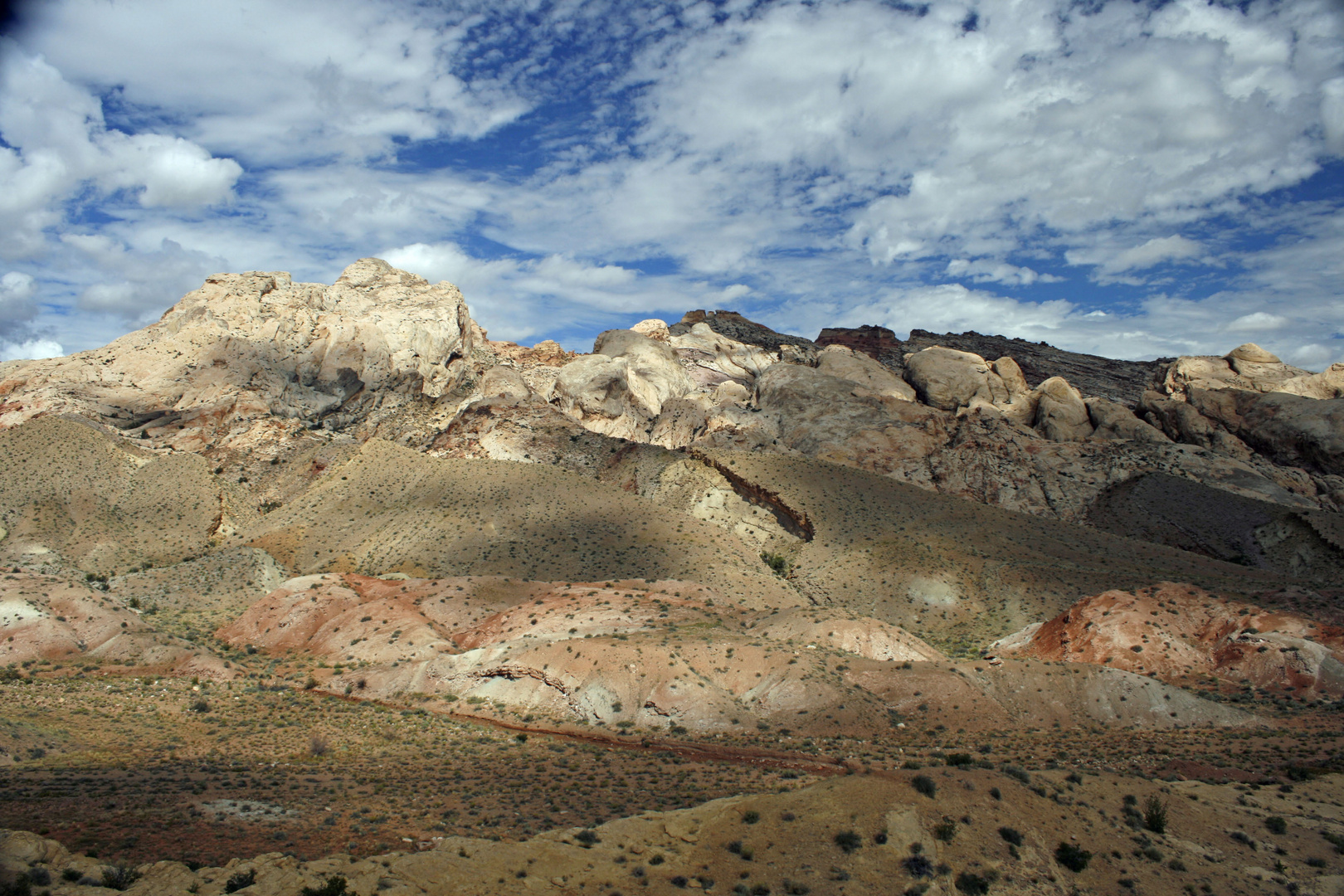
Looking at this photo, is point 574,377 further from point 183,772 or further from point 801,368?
point 183,772

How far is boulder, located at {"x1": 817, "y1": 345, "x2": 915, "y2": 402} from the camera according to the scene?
295 feet

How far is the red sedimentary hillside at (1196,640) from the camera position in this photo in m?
31.9

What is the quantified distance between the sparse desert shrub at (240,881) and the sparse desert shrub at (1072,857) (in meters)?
15.9

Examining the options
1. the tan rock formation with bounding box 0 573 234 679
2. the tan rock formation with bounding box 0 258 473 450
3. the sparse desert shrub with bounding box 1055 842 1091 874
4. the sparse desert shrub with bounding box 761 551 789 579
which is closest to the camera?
the sparse desert shrub with bounding box 1055 842 1091 874

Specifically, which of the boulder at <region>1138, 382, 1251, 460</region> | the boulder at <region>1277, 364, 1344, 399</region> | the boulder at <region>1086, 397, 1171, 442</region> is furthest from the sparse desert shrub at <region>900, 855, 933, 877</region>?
the boulder at <region>1277, 364, 1344, 399</region>

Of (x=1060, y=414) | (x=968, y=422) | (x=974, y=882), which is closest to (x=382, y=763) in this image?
(x=974, y=882)

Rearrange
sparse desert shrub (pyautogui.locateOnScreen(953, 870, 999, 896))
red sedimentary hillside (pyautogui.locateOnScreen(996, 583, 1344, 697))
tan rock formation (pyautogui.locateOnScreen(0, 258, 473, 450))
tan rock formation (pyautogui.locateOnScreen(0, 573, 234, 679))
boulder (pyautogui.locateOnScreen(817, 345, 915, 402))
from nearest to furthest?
sparse desert shrub (pyautogui.locateOnScreen(953, 870, 999, 896)) → red sedimentary hillside (pyautogui.locateOnScreen(996, 583, 1344, 697)) → tan rock formation (pyautogui.locateOnScreen(0, 573, 234, 679)) → tan rock formation (pyautogui.locateOnScreen(0, 258, 473, 450)) → boulder (pyautogui.locateOnScreen(817, 345, 915, 402))

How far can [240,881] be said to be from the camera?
12.7 m

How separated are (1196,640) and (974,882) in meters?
28.0

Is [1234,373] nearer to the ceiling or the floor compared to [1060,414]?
nearer to the ceiling

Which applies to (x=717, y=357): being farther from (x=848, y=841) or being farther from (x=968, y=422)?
(x=848, y=841)

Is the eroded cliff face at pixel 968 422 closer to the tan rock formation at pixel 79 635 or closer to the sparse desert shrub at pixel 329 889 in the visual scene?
the tan rock formation at pixel 79 635

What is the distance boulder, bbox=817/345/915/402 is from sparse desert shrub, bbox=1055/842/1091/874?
72004 mm

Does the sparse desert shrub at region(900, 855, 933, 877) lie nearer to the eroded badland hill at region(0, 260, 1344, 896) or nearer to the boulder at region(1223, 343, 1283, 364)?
the eroded badland hill at region(0, 260, 1344, 896)
